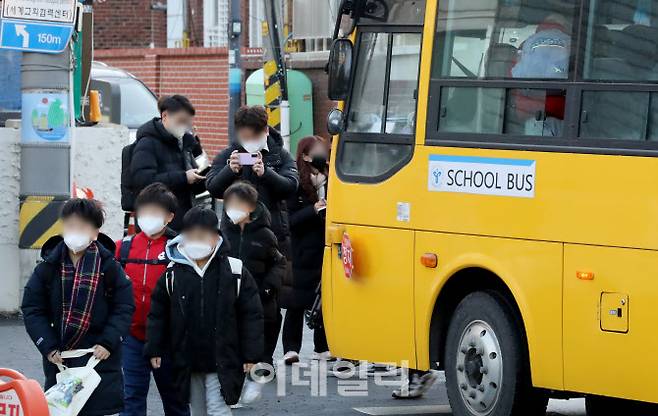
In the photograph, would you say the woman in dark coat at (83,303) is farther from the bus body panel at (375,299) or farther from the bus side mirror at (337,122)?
the bus side mirror at (337,122)

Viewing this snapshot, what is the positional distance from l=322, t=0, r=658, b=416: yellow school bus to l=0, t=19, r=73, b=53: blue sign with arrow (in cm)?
365

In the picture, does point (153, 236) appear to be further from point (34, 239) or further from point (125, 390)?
point (34, 239)

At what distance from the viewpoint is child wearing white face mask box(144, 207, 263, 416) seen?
770cm

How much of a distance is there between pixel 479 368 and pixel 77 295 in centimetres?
229

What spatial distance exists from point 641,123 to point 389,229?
Answer: 1.97m

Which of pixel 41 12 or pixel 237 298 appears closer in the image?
pixel 237 298

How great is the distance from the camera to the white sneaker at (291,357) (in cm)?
1095

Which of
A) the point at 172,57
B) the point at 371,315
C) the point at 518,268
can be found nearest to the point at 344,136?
the point at 371,315

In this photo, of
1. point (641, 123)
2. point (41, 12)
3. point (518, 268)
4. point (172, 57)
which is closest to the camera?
point (641, 123)

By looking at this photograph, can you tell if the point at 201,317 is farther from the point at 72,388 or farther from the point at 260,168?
the point at 260,168

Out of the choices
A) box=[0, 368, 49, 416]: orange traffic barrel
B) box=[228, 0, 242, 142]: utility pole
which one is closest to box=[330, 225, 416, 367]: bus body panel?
box=[0, 368, 49, 416]: orange traffic barrel

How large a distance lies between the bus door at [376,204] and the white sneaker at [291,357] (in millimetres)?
1457

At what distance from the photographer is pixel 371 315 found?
9164 mm

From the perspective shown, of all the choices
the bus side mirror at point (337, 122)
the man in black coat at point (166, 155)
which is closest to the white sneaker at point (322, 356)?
the man in black coat at point (166, 155)
